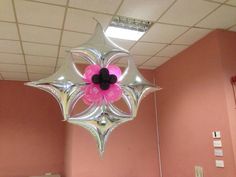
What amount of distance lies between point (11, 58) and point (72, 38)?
1.14 metres

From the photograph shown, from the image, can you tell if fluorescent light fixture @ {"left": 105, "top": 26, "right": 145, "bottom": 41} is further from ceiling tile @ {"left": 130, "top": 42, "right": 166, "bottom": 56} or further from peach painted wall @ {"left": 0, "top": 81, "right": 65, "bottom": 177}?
peach painted wall @ {"left": 0, "top": 81, "right": 65, "bottom": 177}

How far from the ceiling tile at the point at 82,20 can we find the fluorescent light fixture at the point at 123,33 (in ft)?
0.47

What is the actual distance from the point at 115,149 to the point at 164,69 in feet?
4.78

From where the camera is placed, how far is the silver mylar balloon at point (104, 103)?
1607mm

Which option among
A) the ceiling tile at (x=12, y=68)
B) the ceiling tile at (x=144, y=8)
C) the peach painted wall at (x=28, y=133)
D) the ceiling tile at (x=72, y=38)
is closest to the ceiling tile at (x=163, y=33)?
the ceiling tile at (x=144, y=8)

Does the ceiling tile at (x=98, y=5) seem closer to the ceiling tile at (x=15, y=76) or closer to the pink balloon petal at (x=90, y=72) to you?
the pink balloon petal at (x=90, y=72)

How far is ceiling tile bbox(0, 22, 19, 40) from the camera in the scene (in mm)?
2492

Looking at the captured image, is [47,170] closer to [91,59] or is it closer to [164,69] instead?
[164,69]

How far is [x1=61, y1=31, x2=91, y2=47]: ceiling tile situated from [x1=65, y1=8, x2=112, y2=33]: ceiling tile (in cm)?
10

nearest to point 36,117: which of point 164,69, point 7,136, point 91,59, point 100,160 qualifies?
point 7,136

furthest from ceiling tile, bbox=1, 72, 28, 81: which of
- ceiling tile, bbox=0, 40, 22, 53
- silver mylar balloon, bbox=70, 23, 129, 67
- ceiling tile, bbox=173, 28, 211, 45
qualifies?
silver mylar balloon, bbox=70, 23, 129, 67

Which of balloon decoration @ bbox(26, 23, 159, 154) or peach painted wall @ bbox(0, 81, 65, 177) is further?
peach painted wall @ bbox(0, 81, 65, 177)

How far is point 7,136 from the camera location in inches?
170

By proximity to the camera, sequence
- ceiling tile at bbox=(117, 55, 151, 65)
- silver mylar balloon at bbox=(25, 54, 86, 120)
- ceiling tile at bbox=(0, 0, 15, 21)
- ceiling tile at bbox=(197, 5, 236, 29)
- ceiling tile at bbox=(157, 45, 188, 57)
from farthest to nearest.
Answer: ceiling tile at bbox=(117, 55, 151, 65), ceiling tile at bbox=(157, 45, 188, 57), ceiling tile at bbox=(197, 5, 236, 29), ceiling tile at bbox=(0, 0, 15, 21), silver mylar balloon at bbox=(25, 54, 86, 120)
